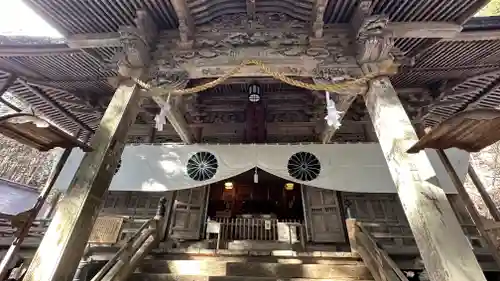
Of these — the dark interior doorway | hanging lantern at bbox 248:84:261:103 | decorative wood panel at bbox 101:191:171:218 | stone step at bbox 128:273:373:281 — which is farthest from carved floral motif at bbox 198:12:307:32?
the dark interior doorway

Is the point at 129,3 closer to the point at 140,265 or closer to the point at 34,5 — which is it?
the point at 34,5

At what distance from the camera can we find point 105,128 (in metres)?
3.78

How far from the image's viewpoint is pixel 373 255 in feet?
15.1

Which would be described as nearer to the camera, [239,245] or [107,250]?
[107,250]

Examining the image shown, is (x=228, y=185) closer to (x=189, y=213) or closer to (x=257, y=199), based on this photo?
(x=257, y=199)

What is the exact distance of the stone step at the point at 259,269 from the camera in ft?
16.2

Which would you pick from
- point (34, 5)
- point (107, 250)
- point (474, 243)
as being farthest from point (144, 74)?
point (474, 243)

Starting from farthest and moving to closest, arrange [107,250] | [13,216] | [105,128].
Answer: [107,250], [105,128], [13,216]

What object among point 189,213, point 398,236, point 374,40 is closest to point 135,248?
point 189,213

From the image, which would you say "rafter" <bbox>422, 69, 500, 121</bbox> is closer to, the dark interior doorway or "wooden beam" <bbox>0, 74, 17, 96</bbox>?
the dark interior doorway

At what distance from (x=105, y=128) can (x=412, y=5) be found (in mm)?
5263

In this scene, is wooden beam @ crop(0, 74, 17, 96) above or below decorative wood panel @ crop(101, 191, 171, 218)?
above

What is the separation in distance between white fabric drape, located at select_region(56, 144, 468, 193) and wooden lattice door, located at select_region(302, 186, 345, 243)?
639 millimetres

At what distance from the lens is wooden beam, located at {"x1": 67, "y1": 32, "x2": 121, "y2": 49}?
15.2 feet
